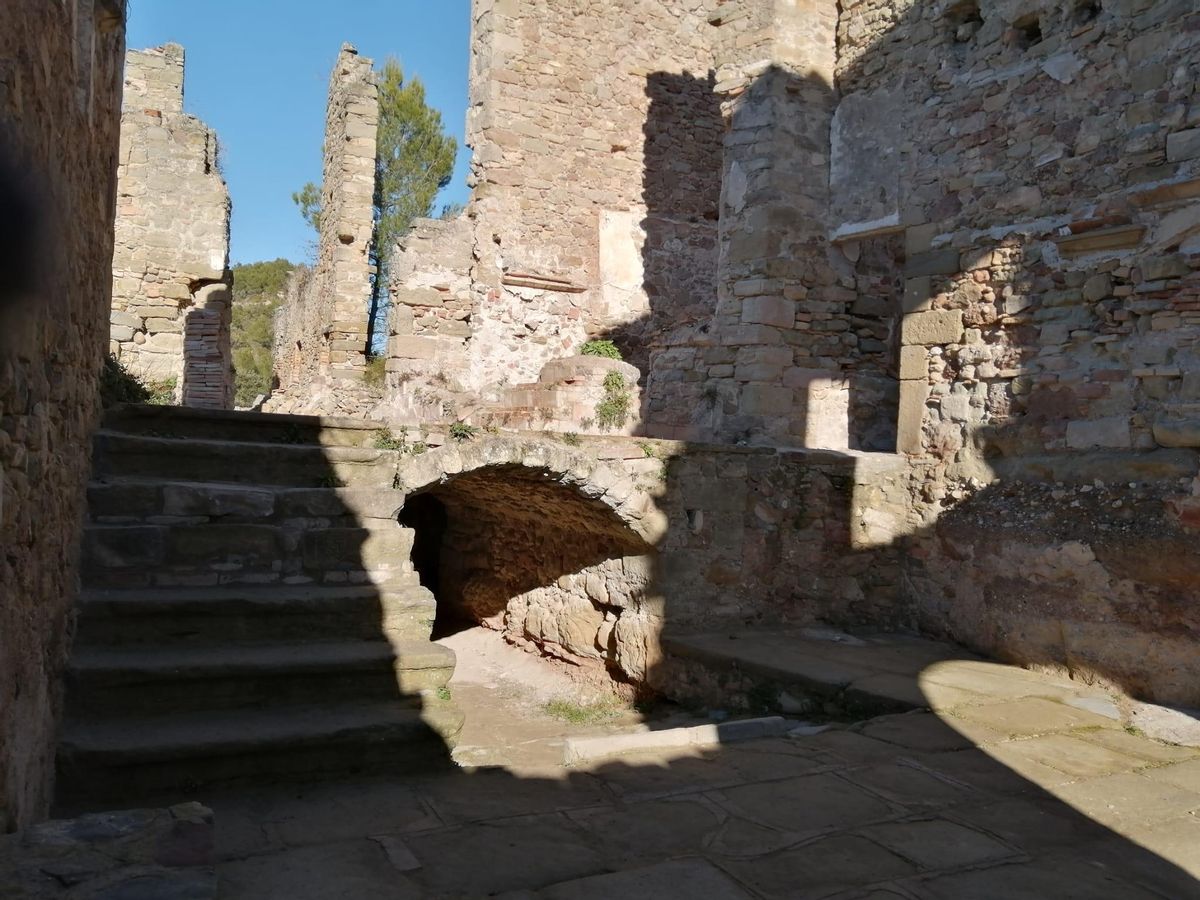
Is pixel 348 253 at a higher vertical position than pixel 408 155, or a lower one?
lower

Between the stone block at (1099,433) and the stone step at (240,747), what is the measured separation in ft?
13.5

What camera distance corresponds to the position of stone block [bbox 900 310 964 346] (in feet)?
21.5

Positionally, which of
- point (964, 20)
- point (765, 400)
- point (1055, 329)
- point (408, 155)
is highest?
point (408, 155)

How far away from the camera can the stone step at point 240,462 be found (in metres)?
4.40

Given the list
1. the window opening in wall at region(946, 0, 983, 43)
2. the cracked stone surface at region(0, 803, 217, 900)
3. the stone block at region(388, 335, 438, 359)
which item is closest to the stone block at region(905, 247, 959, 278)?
the window opening in wall at region(946, 0, 983, 43)

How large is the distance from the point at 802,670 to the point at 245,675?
3.20 m

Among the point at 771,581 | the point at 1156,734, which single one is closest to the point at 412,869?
the point at 1156,734

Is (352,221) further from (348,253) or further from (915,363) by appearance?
(915,363)

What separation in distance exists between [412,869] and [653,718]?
3738mm

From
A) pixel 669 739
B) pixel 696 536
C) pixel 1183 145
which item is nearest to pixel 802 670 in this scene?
pixel 696 536

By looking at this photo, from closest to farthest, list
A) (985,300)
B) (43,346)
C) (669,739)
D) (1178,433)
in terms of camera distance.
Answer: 1. (43,346)
2. (669,739)
3. (1178,433)
4. (985,300)

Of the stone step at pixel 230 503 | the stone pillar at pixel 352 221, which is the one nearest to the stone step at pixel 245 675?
the stone step at pixel 230 503

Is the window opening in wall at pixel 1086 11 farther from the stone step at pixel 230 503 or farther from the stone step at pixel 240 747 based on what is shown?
the stone step at pixel 240 747

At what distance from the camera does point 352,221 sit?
12648mm
